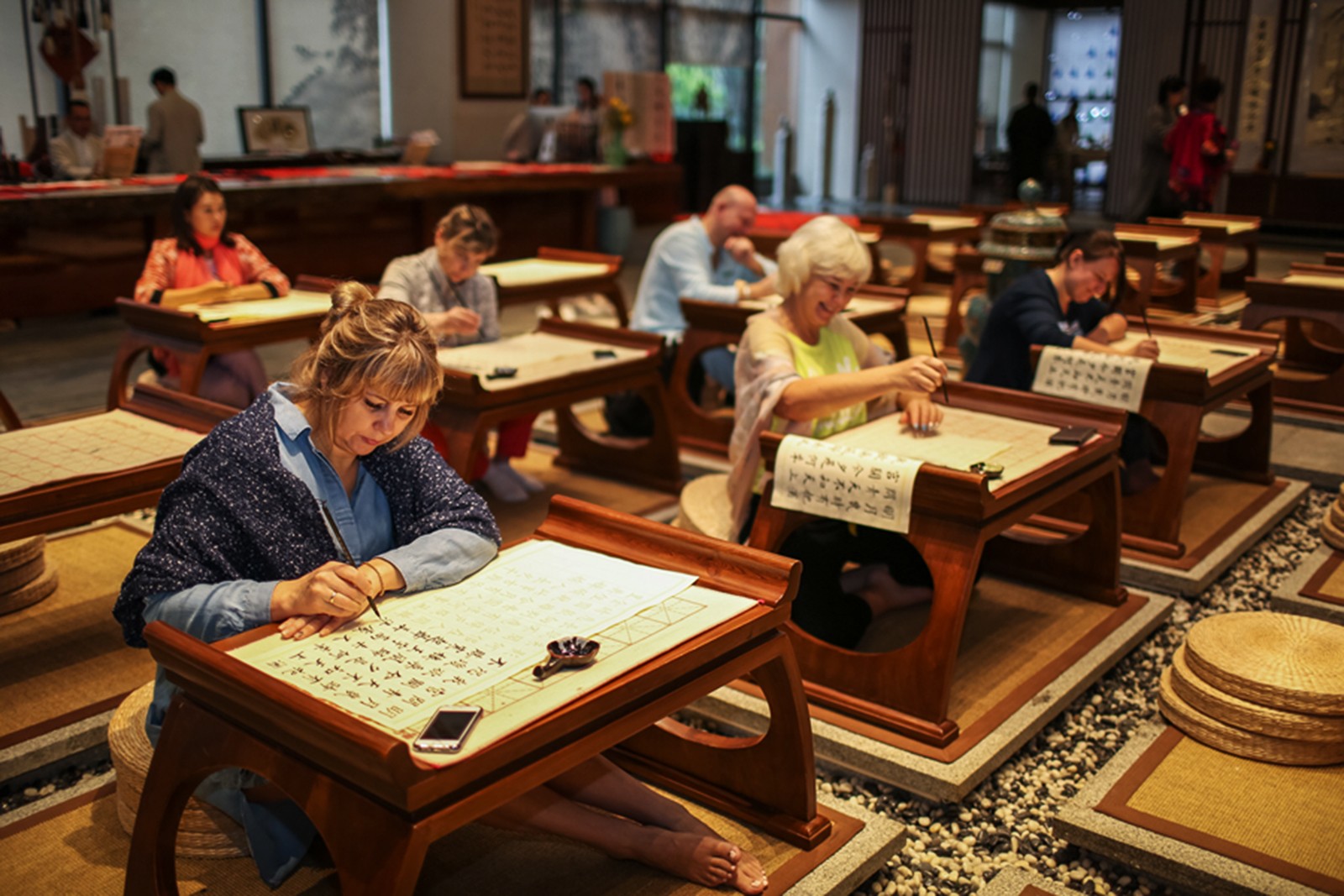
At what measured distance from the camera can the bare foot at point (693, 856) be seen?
6.59 ft

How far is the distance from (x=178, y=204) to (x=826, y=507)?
297 cm

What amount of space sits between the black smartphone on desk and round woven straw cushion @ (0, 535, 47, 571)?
2610 millimetres

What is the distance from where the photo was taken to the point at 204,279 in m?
4.66

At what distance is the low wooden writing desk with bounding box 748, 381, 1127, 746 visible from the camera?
8.46ft

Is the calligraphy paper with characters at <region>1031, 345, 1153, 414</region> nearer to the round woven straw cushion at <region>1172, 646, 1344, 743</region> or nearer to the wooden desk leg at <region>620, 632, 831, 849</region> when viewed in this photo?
the round woven straw cushion at <region>1172, 646, 1344, 743</region>

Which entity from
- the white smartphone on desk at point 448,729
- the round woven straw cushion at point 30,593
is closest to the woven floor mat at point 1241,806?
the white smartphone on desk at point 448,729

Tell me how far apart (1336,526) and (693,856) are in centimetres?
281

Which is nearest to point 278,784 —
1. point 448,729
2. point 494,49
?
point 448,729

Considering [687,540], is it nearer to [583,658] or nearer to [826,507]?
[583,658]

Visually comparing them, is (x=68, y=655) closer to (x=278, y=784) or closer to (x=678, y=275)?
(x=278, y=784)

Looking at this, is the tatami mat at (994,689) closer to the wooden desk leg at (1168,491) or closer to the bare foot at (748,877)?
the wooden desk leg at (1168,491)

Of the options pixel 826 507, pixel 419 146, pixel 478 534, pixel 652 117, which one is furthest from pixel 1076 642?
pixel 652 117

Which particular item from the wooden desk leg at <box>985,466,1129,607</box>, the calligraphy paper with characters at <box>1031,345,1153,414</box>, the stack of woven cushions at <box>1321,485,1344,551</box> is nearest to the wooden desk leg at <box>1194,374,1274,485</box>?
Result: the stack of woven cushions at <box>1321,485,1344,551</box>

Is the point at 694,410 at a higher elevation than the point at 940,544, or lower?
lower
